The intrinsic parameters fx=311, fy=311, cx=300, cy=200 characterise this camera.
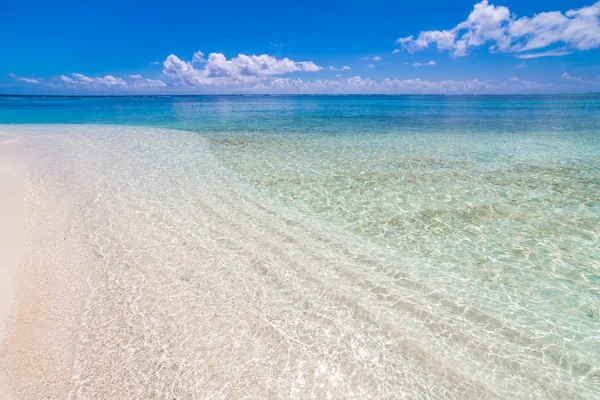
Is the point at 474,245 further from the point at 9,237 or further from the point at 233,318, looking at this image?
the point at 9,237

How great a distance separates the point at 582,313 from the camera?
14.6 feet

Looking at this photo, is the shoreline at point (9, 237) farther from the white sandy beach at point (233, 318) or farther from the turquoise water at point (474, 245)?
the turquoise water at point (474, 245)

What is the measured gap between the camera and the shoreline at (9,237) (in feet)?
13.7

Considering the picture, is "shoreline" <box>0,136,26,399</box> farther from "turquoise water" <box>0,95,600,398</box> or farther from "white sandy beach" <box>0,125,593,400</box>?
"turquoise water" <box>0,95,600,398</box>

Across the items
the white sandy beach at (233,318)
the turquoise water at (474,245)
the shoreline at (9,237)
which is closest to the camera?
the white sandy beach at (233,318)

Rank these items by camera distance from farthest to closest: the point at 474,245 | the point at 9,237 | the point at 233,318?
the point at 9,237 → the point at 474,245 → the point at 233,318

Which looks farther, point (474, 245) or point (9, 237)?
point (9, 237)

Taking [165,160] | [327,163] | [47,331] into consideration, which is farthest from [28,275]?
[327,163]

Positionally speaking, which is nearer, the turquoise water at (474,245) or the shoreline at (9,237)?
the turquoise water at (474,245)

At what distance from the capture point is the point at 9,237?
6.31 metres

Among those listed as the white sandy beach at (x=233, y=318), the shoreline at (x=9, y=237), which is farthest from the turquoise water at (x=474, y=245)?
the shoreline at (x=9, y=237)

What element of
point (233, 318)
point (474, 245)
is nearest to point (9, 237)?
point (233, 318)

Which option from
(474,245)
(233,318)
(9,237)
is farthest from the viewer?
(9,237)

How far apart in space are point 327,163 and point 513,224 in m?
7.30
